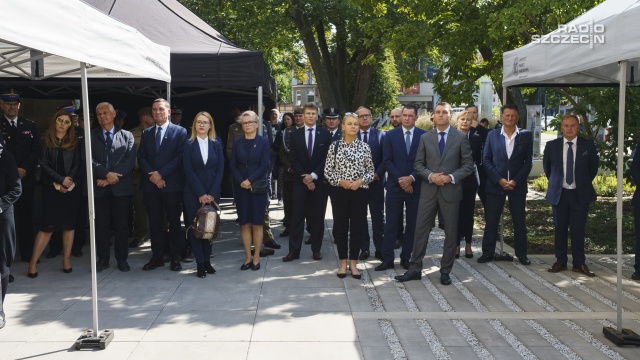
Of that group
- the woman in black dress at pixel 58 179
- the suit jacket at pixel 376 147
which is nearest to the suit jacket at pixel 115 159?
the woman in black dress at pixel 58 179

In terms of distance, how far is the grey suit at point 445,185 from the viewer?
7004 millimetres

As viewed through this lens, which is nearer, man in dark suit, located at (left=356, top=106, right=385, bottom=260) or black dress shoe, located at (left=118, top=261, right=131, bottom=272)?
black dress shoe, located at (left=118, top=261, right=131, bottom=272)

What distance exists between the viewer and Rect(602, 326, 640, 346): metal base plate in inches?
199

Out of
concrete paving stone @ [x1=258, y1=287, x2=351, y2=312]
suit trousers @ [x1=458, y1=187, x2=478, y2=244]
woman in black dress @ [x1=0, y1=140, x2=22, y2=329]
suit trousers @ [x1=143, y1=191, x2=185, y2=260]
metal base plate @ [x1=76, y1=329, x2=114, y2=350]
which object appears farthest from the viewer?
suit trousers @ [x1=458, y1=187, x2=478, y2=244]

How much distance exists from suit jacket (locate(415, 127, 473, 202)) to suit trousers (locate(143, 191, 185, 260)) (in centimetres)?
303

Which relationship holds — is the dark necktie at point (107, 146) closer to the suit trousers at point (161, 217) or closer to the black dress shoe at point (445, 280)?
the suit trousers at point (161, 217)

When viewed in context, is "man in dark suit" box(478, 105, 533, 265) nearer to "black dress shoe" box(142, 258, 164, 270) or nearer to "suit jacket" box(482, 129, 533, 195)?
"suit jacket" box(482, 129, 533, 195)

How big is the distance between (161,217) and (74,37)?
3568mm

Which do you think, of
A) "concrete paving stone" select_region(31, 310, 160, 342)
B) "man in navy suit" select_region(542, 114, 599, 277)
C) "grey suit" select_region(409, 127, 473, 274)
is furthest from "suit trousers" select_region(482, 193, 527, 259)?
"concrete paving stone" select_region(31, 310, 160, 342)

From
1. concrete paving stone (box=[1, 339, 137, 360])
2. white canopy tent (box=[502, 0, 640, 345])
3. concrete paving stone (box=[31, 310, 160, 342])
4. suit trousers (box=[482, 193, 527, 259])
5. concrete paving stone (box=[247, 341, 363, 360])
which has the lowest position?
concrete paving stone (box=[247, 341, 363, 360])

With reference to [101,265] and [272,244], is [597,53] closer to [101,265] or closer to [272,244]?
[272,244]

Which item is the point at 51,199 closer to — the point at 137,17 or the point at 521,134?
the point at 137,17

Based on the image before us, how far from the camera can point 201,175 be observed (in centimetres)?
749

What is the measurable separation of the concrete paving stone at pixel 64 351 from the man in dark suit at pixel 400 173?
145 inches
